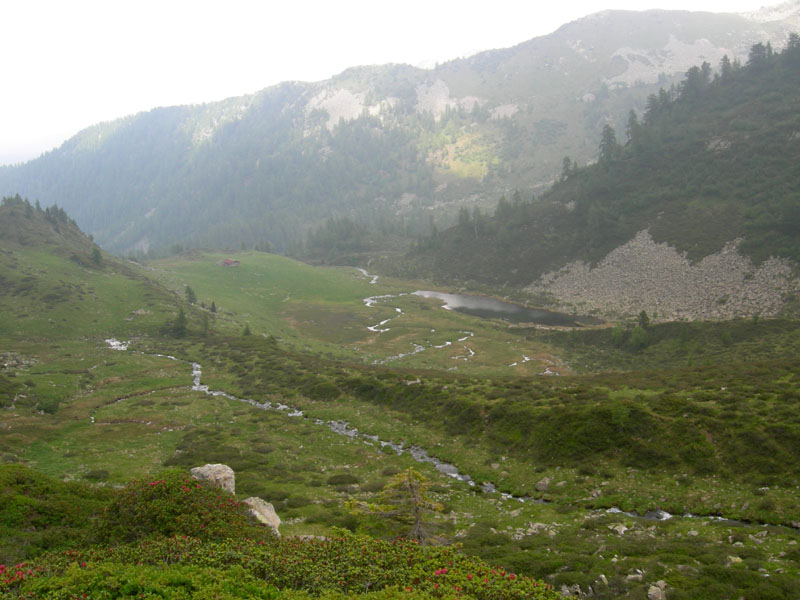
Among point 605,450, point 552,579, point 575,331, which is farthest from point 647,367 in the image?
point 552,579

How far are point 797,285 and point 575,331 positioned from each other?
45.4 metres

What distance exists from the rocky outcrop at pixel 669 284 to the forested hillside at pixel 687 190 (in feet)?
13.2

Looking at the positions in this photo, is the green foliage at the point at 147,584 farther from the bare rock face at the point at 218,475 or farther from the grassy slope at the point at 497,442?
the bare rock face at the point at 218,475

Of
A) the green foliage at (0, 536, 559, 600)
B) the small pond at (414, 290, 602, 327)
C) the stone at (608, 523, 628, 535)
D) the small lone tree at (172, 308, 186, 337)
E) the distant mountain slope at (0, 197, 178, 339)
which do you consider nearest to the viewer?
the green foliage at (0, 536, 559, 600)

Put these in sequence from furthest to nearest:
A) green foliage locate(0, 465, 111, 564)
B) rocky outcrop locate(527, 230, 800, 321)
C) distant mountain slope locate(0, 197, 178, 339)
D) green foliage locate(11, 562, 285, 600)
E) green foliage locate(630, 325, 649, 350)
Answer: rocky outcrop locate(527, 230, 800, 321) → distant mountain slope locate(0, 197, 178, 339) → green foliage locate(630, 325, 649, 350) → green foliage locate(0, 465, 111, 564) → green foliage locate(11, 562, 285, 600)

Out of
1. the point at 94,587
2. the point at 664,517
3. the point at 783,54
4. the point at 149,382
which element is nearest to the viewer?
the point at 94,587

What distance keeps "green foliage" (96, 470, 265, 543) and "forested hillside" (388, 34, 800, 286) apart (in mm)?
126181

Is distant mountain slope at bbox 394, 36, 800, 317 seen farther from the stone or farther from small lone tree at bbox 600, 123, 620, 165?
the stone

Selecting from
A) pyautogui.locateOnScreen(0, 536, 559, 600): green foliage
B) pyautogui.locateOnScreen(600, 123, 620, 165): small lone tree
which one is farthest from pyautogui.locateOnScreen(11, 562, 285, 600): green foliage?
pyautogui.locateOnScreen(600, 123, 620, 165): small lone tree

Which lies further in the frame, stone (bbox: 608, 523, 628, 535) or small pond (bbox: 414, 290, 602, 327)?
small pond (bbox: 414, 290, 602, 327)

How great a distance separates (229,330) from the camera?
105688 mm

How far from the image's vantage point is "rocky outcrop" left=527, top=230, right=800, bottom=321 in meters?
98.4

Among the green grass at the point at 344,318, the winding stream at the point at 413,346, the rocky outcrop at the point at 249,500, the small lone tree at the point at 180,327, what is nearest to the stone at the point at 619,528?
the rocky outcrop at the point at 249,500

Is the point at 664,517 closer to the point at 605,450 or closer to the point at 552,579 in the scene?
the point at 605,450
